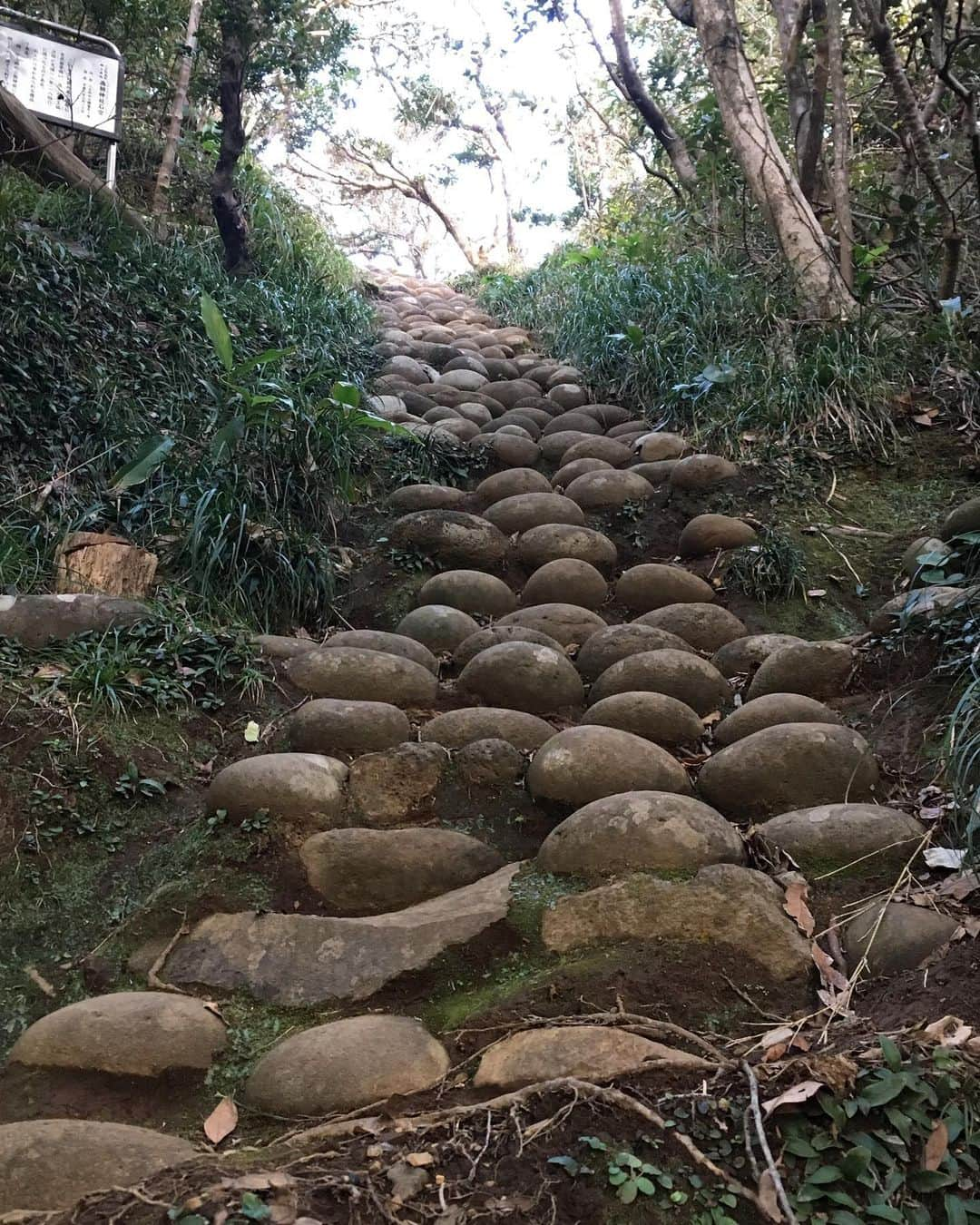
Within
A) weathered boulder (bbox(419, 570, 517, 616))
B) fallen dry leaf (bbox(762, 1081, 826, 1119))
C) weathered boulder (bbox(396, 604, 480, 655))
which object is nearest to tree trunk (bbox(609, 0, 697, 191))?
weathered boulder (bbox(419, 570, 517, 616))

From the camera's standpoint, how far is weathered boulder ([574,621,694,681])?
3260 mm

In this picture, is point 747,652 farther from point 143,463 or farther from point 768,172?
point 768,172

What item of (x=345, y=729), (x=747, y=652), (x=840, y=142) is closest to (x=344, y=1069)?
(x=345, y=729)

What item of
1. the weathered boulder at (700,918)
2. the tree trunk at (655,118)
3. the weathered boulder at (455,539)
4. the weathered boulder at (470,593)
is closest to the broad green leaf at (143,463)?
the weathered boulder at (455,539)

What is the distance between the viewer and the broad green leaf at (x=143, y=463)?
385cm

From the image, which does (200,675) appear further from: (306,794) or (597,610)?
(597,610)

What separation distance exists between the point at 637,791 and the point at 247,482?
94.1 inches

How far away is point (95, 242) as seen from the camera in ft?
18.8

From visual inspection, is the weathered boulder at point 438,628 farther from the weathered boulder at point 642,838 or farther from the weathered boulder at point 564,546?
the weathered boulder at point 642,838

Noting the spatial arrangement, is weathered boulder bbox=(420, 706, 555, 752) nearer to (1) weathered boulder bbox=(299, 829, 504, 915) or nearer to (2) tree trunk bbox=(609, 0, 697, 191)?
(1) weathered boulder bbox=(299, 829, 504, 915)

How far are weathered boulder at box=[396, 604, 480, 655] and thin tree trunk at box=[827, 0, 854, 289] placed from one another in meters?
3.34

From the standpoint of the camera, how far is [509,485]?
478 centimetres

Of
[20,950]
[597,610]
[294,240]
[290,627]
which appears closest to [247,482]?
[290,627]

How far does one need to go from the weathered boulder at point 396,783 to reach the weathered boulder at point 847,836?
36.2 inches
